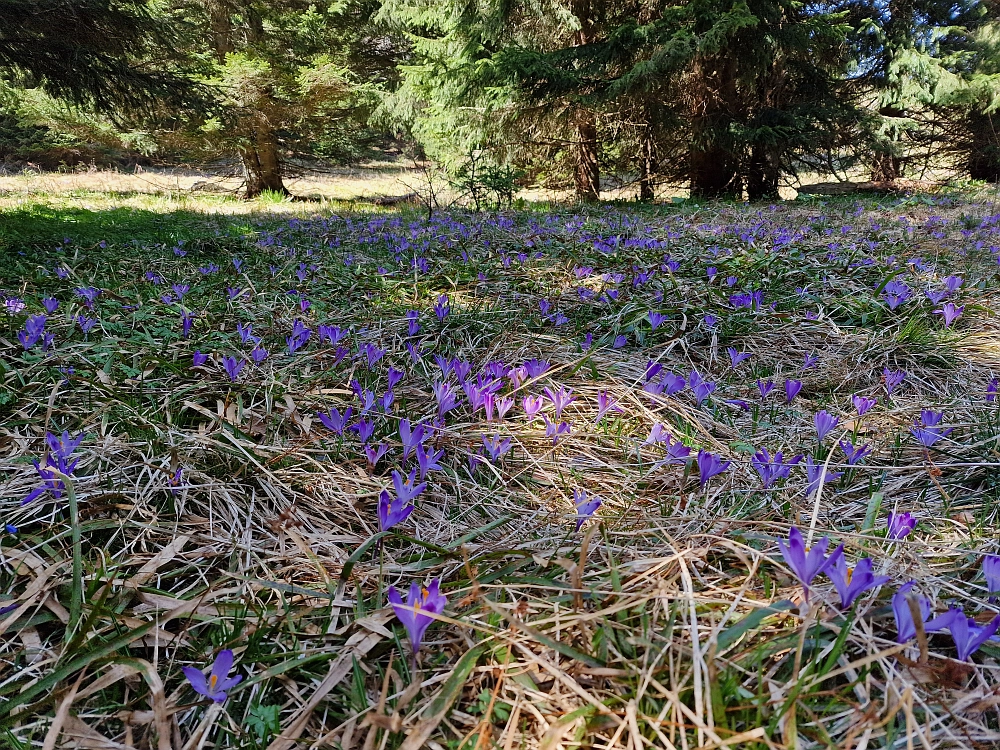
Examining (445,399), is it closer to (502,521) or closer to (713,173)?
(502,521)

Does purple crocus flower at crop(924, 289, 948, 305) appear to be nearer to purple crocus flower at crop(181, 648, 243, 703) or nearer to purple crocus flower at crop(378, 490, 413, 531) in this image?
purple crocus flower at crop(378, 490, 413, 531)

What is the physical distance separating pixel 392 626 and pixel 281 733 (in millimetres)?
204

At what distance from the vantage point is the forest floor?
0.71 m

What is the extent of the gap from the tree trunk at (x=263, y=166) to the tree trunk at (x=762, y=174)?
10.9m

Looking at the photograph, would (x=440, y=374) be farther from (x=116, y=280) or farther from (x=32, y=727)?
(x=116, y=280)

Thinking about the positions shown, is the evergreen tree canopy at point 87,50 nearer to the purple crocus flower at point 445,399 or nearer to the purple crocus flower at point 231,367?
the purple crocus flower at point 231,367

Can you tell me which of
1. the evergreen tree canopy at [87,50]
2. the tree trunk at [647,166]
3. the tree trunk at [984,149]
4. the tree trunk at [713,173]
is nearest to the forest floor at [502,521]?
the evergreen tree canopy at [87,50]

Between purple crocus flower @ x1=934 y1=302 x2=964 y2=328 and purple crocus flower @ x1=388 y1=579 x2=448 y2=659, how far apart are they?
2.28 metres

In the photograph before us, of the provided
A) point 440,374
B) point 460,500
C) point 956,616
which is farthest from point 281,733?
point 440,374

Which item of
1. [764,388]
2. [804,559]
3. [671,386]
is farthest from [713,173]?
[804,559]

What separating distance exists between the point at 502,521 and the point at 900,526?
0.69 metres

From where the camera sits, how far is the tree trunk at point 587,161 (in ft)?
34.2

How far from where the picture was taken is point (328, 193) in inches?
680

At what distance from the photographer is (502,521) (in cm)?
108
